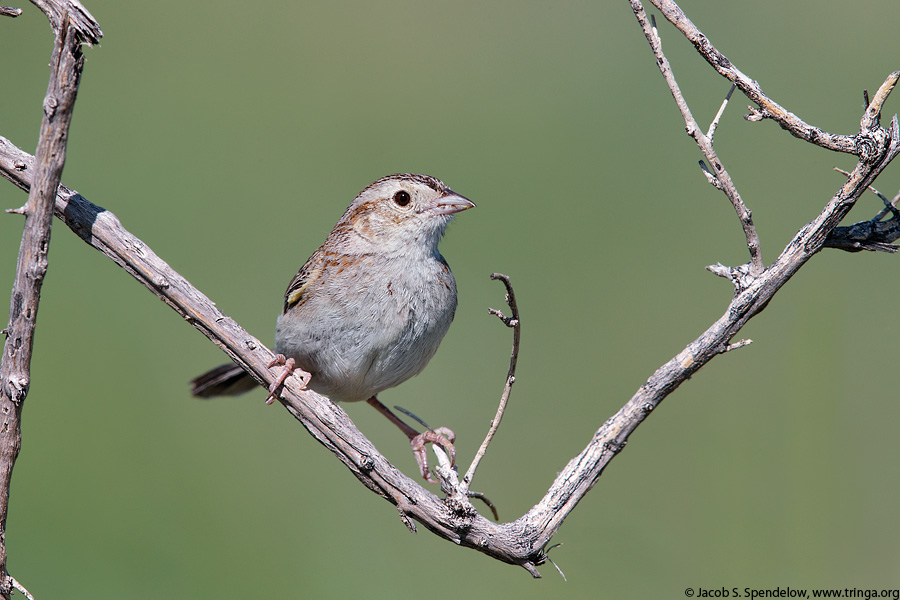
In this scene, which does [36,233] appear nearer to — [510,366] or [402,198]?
[510,366]

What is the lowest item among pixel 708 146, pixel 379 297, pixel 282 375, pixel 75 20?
pixel 282 375

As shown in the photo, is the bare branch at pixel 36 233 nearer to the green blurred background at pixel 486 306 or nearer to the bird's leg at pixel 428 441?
the bird's leg at pixel 428 441

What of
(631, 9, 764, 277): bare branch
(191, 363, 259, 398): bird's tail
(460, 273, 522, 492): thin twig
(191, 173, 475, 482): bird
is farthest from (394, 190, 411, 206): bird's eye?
(631, 9, 764, 277): bare branch

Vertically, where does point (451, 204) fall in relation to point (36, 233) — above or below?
above

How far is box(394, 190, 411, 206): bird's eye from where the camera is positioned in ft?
15.1

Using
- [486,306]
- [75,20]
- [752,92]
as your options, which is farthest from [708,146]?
[486,306]

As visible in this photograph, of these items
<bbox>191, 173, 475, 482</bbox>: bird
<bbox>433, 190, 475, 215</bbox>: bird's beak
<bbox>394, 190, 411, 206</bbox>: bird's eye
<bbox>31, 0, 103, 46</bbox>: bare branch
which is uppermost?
<bbox>433, 190, 475, 215</bbox>: bird's beak

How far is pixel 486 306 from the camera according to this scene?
8.14 metres

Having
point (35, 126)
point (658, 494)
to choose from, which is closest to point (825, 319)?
point (658, 494)

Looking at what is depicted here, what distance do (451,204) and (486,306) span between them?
370 centimetres

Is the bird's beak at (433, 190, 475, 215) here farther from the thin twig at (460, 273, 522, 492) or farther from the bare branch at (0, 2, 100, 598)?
the bare branch at (0, 2, 100, 598)

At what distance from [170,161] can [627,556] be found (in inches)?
252

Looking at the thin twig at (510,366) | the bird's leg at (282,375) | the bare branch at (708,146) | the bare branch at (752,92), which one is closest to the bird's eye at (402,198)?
the bird's leg at (282,375)

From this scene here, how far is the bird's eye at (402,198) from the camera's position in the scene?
460 centimetres
